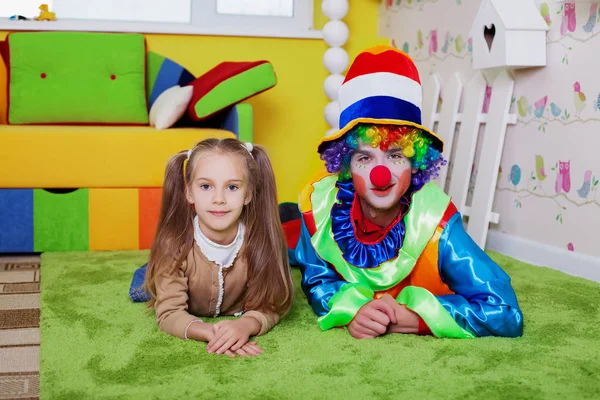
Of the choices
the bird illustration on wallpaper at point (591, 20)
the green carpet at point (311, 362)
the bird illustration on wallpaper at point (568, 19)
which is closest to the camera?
the green carpet at point (311, 362)

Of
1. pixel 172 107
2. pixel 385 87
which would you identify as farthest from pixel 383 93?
pixel 172 107

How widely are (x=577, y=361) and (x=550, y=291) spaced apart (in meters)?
0.63

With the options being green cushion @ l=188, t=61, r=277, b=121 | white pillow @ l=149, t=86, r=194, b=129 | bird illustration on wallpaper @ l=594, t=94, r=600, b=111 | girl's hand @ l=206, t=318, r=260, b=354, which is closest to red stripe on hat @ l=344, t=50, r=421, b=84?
girl's hand @ l=206, t=318, r=260, b=354

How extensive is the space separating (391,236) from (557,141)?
3.27 feet

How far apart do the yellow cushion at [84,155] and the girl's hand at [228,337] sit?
1.20m

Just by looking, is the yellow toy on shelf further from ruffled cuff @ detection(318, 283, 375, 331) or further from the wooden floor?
ruffled cuff @ detection(318, 283, 375, 331)

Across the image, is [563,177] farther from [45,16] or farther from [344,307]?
[45,16]

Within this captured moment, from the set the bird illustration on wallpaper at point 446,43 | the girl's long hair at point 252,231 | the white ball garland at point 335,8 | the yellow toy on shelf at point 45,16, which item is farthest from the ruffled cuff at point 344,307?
the yellow toy on shelf at point 45,16

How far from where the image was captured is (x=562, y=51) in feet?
7.34

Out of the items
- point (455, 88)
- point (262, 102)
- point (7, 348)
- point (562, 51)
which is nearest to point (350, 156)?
point (7, 348)

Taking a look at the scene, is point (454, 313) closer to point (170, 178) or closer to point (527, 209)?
point (170, 178)

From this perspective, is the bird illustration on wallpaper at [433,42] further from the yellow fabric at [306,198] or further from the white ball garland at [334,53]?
the yellow fabric at [306,198]

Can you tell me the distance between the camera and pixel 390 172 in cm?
152

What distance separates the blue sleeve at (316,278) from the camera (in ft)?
5.21
